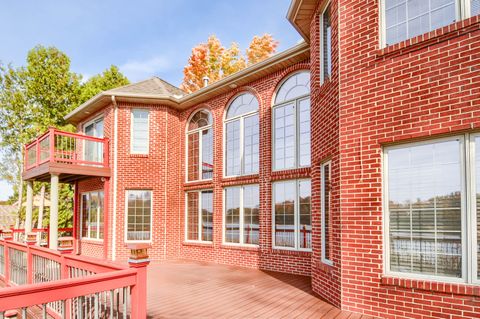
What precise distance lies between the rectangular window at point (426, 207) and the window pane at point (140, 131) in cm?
883

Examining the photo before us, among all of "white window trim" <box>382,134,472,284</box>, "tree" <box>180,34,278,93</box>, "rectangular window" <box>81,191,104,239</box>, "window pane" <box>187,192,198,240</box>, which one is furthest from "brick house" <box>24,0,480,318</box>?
"tree" <box>180,34,278,93</box>

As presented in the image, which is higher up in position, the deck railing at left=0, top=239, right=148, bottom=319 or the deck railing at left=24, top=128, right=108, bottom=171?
the deck railing at left=24, top=128, right=108, bottom=171

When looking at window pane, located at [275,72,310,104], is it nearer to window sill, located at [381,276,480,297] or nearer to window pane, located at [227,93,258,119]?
window pane, located at [227,93,258,119]

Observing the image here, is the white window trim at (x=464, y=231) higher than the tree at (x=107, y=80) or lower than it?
lower

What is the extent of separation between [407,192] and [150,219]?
8815 millimetres

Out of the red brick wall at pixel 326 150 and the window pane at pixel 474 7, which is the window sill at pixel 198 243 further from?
the window pane at pixel 474 7

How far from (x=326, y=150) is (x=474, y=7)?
291cm

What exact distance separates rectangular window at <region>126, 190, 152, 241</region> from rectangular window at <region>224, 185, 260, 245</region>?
9.59ft

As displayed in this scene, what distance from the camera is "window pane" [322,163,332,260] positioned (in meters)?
6.19

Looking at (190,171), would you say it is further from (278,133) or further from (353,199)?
(353,199)

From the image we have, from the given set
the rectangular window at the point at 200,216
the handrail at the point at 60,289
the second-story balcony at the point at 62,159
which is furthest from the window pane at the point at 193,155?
the handrail at the point at 60,289

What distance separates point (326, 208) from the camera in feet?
20.7

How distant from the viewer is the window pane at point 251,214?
9609 millimetres

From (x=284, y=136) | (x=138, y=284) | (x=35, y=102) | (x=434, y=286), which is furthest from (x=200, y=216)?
(x=35, y=102)
